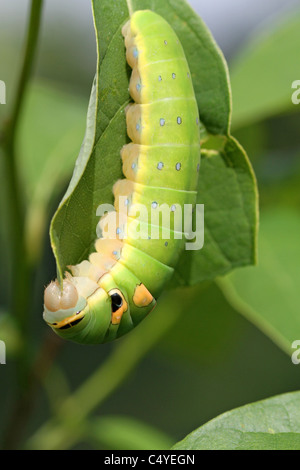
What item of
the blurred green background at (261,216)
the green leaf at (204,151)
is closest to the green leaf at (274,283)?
the blurred green background at (261,216)

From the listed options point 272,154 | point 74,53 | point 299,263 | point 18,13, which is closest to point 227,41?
point 74,53

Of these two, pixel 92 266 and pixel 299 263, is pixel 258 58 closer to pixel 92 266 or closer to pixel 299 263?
pixel 299 263

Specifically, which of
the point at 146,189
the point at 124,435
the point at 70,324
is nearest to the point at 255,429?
the point at 70,324

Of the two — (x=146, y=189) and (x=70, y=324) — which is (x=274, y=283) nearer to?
(x=146, y=189)

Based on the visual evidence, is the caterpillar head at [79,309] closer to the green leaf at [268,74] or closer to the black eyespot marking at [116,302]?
the black eyespot marking at [116,302]

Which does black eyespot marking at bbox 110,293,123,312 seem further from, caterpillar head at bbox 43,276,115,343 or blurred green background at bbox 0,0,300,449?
blurred green background at bbox 0,0,300,449

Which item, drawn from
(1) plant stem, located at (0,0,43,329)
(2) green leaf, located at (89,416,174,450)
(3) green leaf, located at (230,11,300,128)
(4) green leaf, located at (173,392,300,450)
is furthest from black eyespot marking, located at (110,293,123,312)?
(2) green leaf, located at (89,416,174,450)
